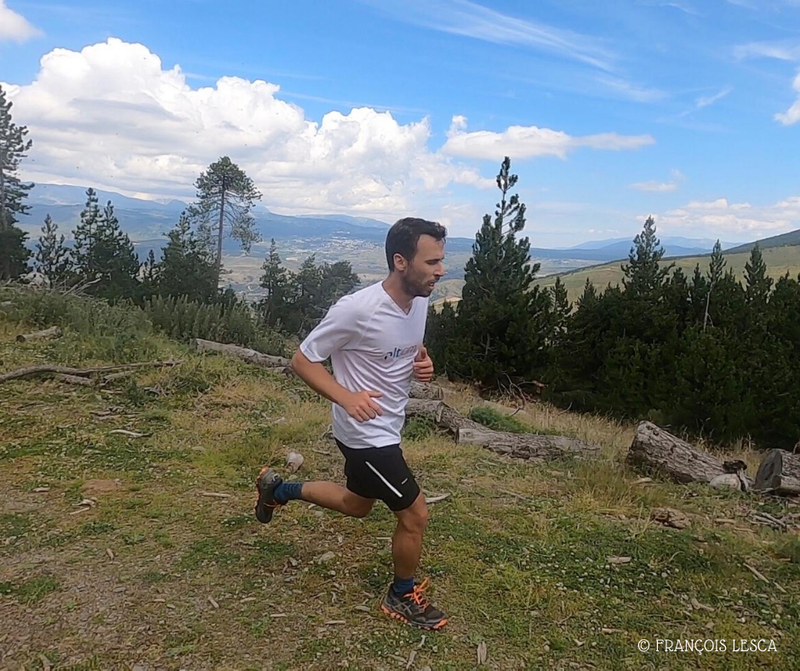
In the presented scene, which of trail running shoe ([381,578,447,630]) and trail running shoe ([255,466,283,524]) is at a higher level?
trail running shoe ([255,466,283,524])

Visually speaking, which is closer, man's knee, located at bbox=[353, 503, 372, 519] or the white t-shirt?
the white t-shirt

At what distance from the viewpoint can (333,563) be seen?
3.36 meters

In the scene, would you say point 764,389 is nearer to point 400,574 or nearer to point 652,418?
point 652,418

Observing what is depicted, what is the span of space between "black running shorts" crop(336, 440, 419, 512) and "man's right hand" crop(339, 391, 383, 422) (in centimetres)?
20

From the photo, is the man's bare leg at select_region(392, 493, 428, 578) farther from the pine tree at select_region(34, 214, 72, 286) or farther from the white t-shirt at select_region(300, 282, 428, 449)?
the pine tree at select_region(34, 214, 72, 286)

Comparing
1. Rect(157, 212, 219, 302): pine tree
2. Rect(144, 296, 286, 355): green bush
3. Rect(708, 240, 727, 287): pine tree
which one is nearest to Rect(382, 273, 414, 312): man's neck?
Rect(144, 296, 286, 355): green bush

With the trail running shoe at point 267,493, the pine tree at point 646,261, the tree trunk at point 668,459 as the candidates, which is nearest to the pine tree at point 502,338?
the pine tree at point 646,261

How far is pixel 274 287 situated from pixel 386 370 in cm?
3047

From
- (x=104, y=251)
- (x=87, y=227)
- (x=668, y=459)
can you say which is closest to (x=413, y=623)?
(x=668, y=459)

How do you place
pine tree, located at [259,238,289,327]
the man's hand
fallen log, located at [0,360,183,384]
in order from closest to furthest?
1. the man's hand
2. fallen log, located at [0,360,183,384]
3. pine tree, located at [259,238,289,327]

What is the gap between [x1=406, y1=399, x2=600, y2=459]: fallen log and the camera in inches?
229

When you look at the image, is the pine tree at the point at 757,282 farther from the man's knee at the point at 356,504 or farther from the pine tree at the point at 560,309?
the man's knee at the point at 356,504

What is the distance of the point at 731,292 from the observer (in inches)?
757

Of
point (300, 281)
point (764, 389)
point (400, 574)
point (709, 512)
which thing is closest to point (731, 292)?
point (764, 389)
